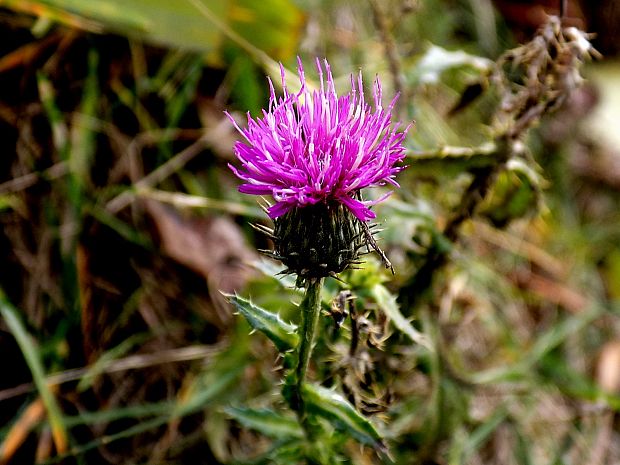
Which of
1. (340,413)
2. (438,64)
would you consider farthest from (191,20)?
(340,413)

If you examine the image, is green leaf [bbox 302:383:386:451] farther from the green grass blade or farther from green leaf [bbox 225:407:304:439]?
Result: the green grass blade

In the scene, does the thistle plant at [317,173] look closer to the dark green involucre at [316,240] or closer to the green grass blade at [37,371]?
the dark green involucre at [316,240]

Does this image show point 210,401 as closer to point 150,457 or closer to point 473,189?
point 150,457

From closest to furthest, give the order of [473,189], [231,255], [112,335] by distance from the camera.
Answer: [473,189]
[112,335]
[231,255]

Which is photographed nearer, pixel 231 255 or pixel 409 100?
pixel 409 100

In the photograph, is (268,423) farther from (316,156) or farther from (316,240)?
(316,156)

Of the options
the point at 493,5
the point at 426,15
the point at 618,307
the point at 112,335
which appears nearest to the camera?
the point at 112,335

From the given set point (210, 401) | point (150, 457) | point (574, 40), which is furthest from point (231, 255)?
point (574, 40)

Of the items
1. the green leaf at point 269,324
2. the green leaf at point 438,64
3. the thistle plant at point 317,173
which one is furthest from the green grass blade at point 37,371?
the green leaf at point 438,64
